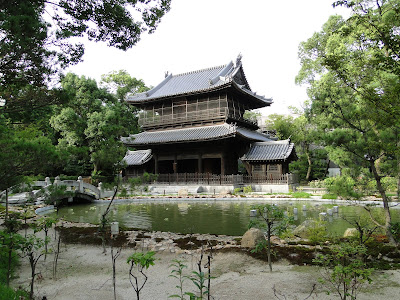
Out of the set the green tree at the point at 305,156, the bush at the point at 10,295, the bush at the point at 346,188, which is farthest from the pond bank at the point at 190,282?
the green tree at the point at 305,156

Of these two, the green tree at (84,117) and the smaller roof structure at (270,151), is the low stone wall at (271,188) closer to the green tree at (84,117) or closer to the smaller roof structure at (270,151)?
the smaller roof structure at (270,151)

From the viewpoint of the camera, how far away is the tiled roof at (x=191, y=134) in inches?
873

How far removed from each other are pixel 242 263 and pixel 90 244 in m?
4.66

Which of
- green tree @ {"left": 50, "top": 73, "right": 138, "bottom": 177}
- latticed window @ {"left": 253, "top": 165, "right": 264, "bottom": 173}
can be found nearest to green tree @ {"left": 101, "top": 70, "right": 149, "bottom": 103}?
green tree @ {"left": 50, "top": 73, "right": 138, "bottom": 177}

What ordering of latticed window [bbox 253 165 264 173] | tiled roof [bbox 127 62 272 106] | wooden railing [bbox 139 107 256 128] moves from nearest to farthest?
latticed window [bbox 253 165 264 173], wooden railing [bbox 139 107 256 128], tiled roof [bbox 127 62 272 106]

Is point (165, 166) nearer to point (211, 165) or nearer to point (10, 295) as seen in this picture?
point (211, 165)

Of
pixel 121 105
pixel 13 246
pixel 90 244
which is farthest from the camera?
pixel 121 105

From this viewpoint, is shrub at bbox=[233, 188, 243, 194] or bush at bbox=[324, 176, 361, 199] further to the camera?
shrub at bbox=[233, 188, 243, 194]

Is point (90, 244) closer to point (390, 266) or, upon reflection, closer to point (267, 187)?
point (390, 266)

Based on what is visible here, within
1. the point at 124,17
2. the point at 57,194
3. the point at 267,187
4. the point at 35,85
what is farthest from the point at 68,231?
the point at 267,187

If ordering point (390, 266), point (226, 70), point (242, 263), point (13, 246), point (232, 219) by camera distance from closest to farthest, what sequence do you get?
point (13, 246)
point (390, 266)
point (242, 263)
point (232, 219)
point (226, 70)

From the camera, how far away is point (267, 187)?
21906mm

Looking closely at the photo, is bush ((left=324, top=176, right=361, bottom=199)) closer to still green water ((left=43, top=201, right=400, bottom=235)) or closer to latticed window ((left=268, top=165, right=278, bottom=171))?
still green water ((left=43, top=201, right=400, bottom=235))

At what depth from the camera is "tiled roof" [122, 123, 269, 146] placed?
22172 mm
